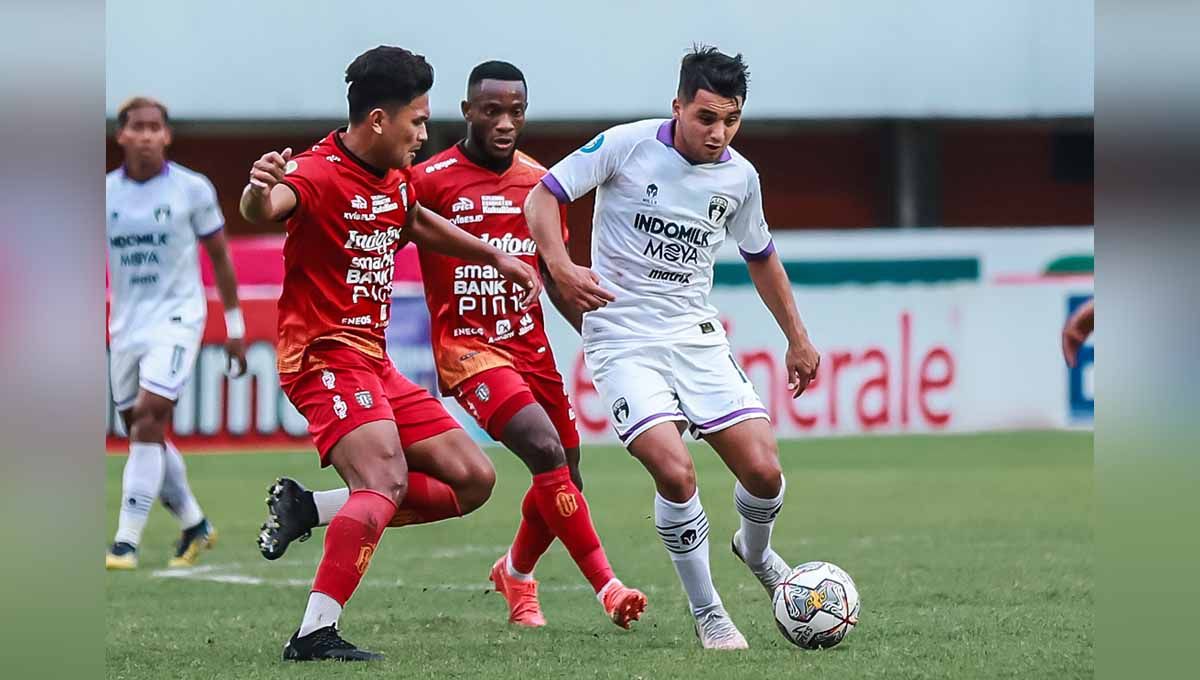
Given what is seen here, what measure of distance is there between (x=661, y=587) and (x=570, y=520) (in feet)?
5.47

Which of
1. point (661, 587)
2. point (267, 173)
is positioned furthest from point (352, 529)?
point (661, 587)

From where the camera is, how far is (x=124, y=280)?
379 inches

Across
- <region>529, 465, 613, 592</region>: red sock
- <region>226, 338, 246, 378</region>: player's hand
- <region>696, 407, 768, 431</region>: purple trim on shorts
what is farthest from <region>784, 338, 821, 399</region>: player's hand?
<region>226, 338, 246, 378</region>: player's hand

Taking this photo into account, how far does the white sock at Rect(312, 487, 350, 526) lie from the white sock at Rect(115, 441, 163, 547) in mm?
3128

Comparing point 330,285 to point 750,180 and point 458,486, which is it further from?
point 750,180

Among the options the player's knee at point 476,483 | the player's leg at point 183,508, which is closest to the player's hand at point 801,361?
the player's knee at point 476,483

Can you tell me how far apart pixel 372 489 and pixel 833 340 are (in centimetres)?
1159

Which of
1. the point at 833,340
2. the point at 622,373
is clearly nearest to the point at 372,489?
the point at 622,373

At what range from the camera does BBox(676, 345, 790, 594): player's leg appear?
5.93 m

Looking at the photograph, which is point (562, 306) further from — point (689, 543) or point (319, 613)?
point (319, 613)

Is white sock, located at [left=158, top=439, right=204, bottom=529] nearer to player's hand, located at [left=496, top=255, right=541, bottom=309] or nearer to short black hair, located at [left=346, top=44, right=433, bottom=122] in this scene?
player's hand, located at [left=496, top=255, right=541, bottom=309]

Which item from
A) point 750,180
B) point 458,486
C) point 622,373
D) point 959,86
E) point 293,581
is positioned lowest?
point 293,581
